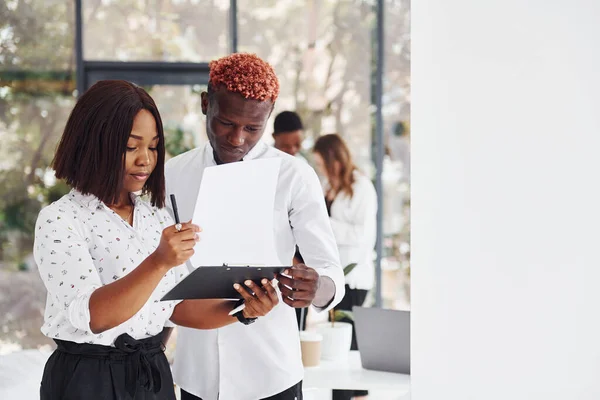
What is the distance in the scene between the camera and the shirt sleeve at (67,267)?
4.52 feet

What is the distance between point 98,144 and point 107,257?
0.23 m

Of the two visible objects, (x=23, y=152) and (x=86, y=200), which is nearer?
(x=86, y=200)

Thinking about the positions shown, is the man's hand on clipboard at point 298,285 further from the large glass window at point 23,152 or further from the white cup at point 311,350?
the large glass window at point 23,152

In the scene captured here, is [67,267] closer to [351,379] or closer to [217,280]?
[217,280]

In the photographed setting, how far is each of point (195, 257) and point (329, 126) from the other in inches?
167

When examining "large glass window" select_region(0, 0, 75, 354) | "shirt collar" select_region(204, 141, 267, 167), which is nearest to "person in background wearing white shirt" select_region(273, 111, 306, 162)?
"large glass window" select_region(0, 0, 75, 354)

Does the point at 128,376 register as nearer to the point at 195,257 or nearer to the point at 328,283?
the point at 195,257

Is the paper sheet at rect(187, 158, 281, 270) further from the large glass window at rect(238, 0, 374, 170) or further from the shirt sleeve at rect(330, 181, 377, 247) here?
the large glass window at rect(238, 0, 374, 170)

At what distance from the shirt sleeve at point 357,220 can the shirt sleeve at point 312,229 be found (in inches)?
103

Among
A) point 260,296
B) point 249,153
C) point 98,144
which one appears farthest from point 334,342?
point 98,144

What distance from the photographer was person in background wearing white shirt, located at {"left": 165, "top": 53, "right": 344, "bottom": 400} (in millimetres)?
1868
